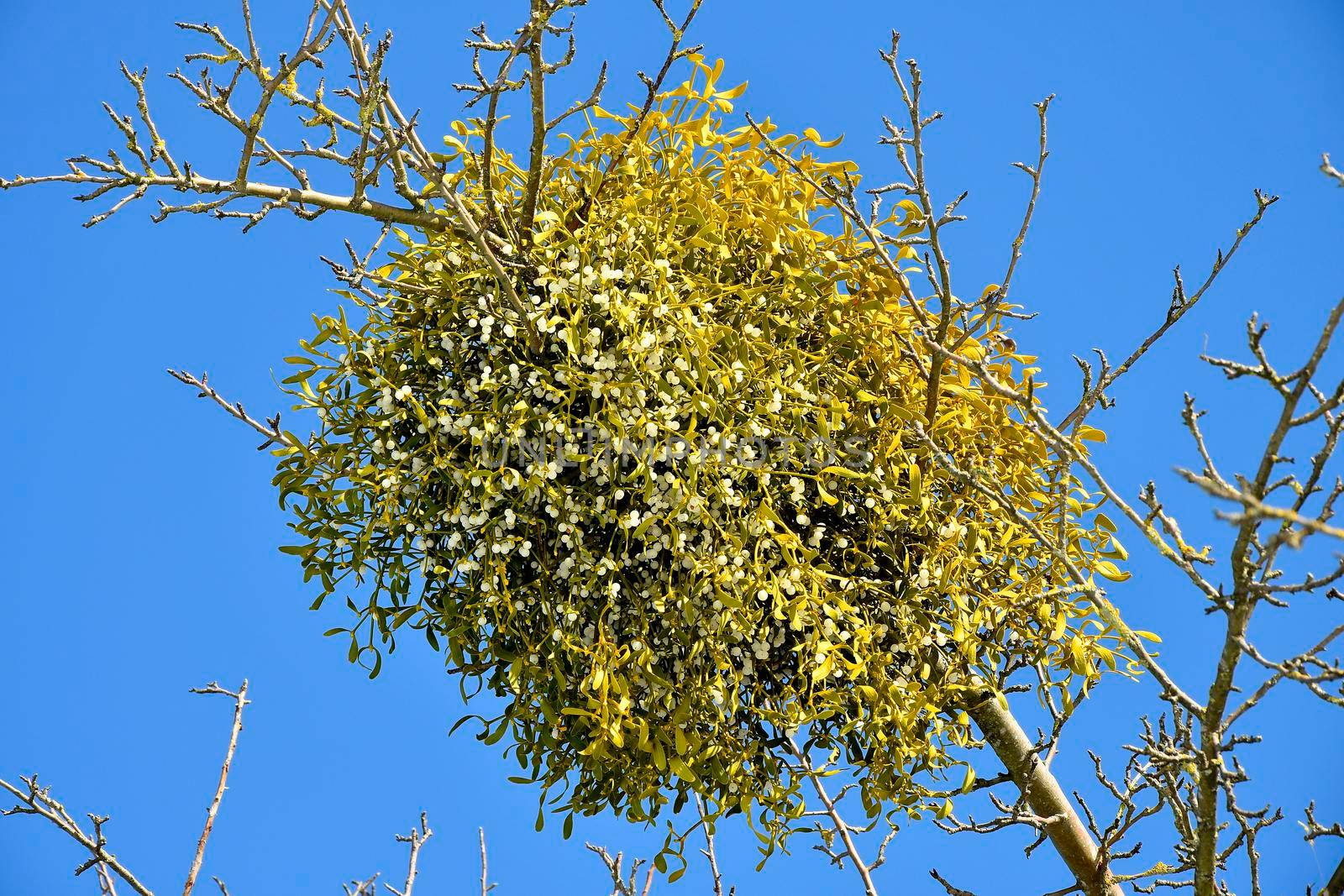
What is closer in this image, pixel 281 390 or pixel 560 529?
pixel 560 529

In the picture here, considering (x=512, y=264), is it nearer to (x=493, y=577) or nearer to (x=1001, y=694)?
(x=493, y=577)

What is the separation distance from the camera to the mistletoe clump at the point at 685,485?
137cm

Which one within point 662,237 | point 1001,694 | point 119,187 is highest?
point 662,237

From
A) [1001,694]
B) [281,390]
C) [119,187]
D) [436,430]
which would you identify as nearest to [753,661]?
[1001,694]

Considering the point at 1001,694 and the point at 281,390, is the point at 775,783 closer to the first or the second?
the point at 1001,694

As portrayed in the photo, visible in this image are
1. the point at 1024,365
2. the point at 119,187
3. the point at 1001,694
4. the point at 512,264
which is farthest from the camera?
the point at 1024,365

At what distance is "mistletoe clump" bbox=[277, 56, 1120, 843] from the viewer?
137 centimetres

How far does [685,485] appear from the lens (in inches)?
52.6

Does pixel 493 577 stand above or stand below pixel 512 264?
below

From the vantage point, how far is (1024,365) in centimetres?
160

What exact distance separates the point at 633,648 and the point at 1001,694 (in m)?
0.43

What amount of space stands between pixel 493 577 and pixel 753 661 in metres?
0.33

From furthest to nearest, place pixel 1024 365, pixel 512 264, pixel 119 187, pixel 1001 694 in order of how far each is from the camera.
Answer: pixel 1024 365, pixel 1001 694, pixel 512 264, pixel 119 187

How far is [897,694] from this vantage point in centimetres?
142
